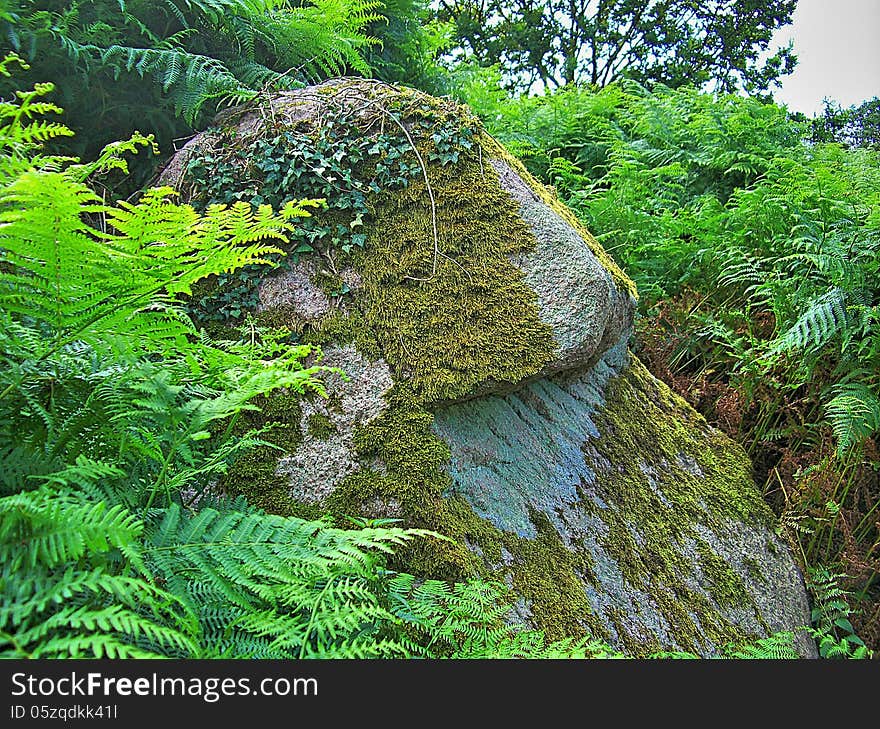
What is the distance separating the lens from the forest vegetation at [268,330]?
1.43 metres

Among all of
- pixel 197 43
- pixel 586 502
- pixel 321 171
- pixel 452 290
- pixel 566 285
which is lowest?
pixel 586 502

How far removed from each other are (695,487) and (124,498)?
2.65 m

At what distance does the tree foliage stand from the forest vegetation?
920 centimetres

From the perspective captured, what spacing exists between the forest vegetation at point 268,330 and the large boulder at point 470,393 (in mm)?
134

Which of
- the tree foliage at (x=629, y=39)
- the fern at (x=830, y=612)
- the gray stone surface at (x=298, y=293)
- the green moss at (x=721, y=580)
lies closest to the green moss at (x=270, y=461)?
the gray stone surface at (x=298, y=293)

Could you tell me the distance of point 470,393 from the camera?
267cm

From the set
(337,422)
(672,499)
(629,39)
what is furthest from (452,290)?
(629,39)

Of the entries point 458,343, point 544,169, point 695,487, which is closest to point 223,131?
point 458,343

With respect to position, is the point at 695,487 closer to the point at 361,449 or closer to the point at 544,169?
the point at 361,449

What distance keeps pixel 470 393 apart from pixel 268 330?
78 centimetres

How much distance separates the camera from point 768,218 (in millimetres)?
4090

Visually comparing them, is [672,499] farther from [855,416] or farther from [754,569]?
[855,416]

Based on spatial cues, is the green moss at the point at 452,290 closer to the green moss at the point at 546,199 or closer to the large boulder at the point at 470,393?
the large boulder at the point at 470,393

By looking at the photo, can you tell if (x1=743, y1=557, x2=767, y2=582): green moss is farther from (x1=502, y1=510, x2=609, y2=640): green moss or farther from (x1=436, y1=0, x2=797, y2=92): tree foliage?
(x1=436, y1=0, x2=797, y2=92): tree foliage
